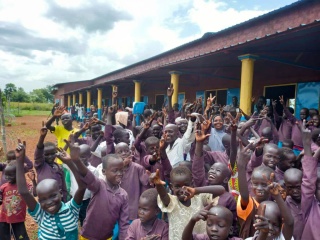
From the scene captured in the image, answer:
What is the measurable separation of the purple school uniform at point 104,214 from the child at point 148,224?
0.21m

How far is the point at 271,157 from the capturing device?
2.91 m

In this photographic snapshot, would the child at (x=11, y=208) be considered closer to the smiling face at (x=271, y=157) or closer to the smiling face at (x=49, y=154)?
the smiling face at (x=49, y=154)

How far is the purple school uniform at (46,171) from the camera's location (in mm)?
3145

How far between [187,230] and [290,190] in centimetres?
104

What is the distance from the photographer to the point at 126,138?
12.8ft

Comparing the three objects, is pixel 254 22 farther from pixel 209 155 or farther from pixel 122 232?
pixel 122 232

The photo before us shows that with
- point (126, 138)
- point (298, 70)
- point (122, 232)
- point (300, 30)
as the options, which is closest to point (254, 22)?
point (298, 70)

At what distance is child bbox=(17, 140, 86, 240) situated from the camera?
2203 millimetres

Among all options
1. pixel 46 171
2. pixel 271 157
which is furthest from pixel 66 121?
pixel 271 157

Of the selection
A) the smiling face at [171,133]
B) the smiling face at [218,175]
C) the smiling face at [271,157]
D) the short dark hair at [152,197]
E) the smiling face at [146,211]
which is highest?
the smiling face at [171,133]

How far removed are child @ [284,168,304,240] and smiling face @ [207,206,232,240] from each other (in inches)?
27.9

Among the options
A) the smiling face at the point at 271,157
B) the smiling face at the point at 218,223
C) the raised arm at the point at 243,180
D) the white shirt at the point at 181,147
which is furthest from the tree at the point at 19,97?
the smiling face at the point at 218,223

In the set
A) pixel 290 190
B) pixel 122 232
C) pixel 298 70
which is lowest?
pixel 122 232

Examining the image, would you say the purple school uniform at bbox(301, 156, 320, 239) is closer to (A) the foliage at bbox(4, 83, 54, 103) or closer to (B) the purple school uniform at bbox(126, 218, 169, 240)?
(B) the purple school uniform at bbox(126, 218, 169, 240)
